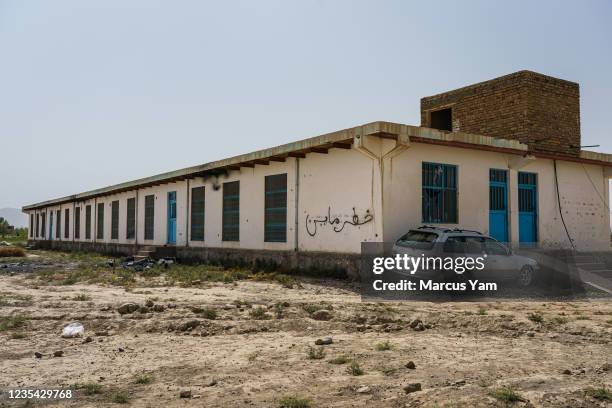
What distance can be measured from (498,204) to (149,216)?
18.2m

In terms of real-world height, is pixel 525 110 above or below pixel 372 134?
above

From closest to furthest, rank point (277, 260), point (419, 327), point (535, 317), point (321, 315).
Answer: point (419, 327) < point (535, 317) < point (321, 315) < point (277, 260)

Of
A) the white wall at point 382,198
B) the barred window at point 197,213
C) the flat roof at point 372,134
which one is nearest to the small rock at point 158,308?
the white wall at point 382,198

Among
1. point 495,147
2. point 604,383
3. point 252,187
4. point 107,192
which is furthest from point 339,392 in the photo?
point 107,192

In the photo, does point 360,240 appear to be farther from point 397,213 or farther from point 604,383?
point 604,383

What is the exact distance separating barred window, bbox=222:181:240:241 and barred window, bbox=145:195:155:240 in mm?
7639

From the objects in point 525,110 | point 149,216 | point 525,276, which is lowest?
point 525,276

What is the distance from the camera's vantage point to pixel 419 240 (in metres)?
12.3

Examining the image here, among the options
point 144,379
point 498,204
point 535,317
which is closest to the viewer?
point 144,379

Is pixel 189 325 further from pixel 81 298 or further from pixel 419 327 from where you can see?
pixel 81 298

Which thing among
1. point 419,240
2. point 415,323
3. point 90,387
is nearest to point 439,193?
point 419,240

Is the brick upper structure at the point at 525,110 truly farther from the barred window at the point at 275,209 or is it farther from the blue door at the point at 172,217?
the blue door at the point at 172,217

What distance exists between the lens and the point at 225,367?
5.82 meters

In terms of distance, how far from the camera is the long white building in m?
14.4
